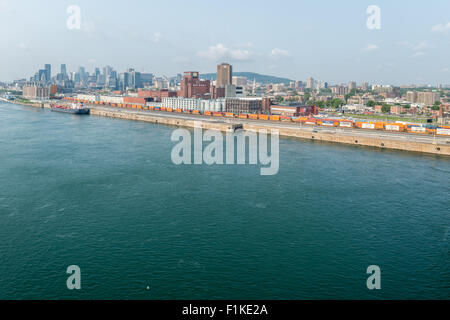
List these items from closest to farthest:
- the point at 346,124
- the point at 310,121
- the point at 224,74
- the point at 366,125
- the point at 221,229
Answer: the point at 221,229, the point at 366,125, the point at 346,124, the point at 310,121, the point at 224,74

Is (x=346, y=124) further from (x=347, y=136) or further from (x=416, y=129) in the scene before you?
(x=416, y=129)

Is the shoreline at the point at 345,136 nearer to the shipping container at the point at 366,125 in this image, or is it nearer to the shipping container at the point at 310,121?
the shipping container at the point at 310,121

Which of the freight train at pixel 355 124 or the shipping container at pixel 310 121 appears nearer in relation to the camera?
the freight train at pixel 355 124

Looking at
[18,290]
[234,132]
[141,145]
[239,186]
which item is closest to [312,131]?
[234,132]

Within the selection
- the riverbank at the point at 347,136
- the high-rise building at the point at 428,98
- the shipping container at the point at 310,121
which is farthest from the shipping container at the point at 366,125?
the high-rise building at the point at 428,98

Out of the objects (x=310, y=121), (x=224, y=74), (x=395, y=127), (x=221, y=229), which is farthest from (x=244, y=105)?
(x=221, y=229)

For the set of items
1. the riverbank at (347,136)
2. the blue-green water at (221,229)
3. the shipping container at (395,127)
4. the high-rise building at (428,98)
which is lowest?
the blue-green water at (221,229)

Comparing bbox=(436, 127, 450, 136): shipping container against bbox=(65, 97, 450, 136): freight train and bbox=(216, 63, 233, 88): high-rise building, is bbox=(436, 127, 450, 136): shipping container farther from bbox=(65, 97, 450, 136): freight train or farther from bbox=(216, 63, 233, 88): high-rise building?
bbox=(216, 63, 233, 88): high-rise building

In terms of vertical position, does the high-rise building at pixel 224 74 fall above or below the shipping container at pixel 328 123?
above
